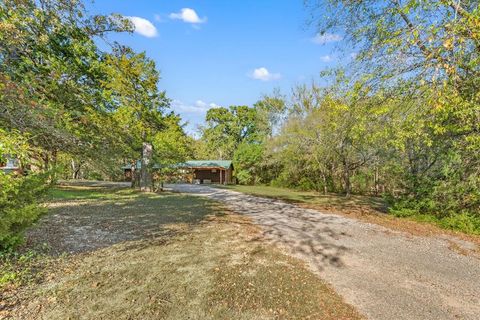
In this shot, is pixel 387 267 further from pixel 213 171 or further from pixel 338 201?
pixel 213 171

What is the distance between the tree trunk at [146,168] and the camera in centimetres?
1538

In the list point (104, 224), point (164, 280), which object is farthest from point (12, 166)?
point (104, 224)

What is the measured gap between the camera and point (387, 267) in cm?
450

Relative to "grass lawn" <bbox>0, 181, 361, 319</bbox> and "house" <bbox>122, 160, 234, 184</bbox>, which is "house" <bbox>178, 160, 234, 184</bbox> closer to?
"house" <bbox>122, 160, 234, 184</bbox>

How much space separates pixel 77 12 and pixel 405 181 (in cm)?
1063

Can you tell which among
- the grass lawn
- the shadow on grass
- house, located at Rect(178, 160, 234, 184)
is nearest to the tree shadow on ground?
the grass lawn

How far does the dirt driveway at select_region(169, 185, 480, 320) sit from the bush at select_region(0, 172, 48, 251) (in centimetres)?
446

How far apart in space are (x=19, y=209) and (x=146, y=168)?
11756 mm

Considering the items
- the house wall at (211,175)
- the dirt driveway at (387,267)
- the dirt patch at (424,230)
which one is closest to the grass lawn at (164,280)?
the dirt driveway at (387,267)

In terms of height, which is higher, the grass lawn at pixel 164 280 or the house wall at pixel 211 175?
the house wall at pixel 211 175

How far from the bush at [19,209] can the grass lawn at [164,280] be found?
23.5 inches

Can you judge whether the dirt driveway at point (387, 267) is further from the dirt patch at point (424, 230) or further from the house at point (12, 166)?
the house at point (12, 166)

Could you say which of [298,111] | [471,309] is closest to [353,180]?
[298,111]

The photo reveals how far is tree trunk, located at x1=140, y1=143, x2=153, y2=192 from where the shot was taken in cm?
1538
